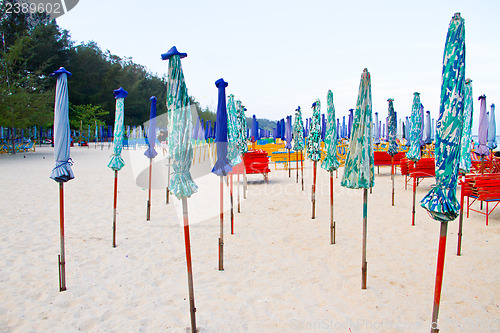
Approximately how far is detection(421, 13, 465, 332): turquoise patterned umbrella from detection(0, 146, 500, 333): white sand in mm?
1380

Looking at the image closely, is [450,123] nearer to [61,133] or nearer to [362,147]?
[362,147]

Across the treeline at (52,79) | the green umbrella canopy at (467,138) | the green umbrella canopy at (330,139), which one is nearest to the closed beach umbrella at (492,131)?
the green umbrella canopy at (467,138)

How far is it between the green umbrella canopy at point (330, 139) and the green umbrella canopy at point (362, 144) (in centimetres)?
169

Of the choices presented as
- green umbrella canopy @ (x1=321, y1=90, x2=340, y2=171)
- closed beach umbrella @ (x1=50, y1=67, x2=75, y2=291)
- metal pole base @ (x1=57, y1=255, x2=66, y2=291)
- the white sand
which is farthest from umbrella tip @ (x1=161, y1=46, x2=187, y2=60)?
green umbrella canopy @ (x1=321, y1=90, x2=340, y2=171)

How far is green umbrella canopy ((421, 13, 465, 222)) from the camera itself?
2395 mm

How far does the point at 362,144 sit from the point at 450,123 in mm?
1312

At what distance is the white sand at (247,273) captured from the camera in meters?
3.24

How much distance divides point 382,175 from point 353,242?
28.8ft

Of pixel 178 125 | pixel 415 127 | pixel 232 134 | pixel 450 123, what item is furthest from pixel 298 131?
pixel 450 123

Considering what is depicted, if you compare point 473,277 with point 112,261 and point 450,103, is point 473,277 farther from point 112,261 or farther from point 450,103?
point 112,261

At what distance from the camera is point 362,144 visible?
3.73 metres

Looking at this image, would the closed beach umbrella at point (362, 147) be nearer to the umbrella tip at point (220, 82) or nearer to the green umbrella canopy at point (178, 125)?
the umbrella tip at point (220, 82)

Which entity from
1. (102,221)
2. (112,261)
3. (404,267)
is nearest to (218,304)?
(112,261)

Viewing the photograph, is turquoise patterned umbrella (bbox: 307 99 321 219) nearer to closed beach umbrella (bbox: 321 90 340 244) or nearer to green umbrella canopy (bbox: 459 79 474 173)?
closed beach umbrella (bbox: 321 90 340 244)
